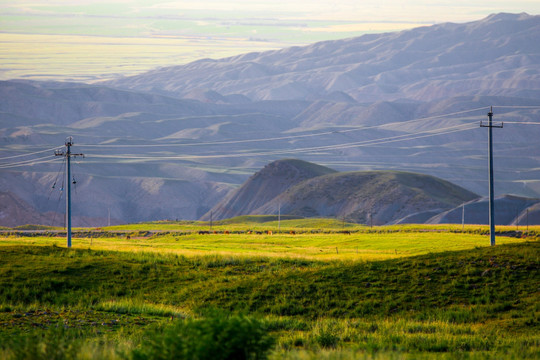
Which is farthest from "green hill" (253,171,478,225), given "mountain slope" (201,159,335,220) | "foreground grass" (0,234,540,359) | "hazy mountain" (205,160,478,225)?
"foreground grass" (0,234,540,359)

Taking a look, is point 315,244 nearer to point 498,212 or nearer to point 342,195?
point 498,212

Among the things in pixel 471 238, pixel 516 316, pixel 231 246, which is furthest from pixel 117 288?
pixel 471 238

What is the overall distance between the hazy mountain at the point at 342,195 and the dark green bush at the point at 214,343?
12777cm

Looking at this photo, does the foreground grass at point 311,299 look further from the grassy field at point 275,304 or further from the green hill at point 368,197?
the green hill at point 368,197

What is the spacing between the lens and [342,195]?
159 metres

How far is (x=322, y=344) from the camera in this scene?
19281mm

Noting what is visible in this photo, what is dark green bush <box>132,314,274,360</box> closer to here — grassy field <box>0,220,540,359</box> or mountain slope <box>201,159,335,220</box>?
grassy field <box>0,220,540,359</box>

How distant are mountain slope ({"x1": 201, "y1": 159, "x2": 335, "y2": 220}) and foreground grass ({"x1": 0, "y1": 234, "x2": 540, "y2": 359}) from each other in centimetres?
13505

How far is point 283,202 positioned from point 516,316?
454 ft

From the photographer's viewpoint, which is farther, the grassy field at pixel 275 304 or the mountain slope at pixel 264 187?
the mountain slope at pixel 264 187

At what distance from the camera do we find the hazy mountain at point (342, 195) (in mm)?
148375

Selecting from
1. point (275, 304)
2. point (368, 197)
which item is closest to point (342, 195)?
point (368, 197)

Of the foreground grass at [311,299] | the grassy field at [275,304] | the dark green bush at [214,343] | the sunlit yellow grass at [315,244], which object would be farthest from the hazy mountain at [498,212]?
the dark green bush at [214,343]

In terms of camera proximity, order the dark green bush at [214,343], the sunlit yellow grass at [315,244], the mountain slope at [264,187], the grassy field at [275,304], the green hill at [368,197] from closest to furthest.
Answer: the dark green bush at [214,343] < the grassy field at [275,304] < the sunlit yellow grass at [315,244] < the green hill at [368,197] < the mountain slope at [264,187]
